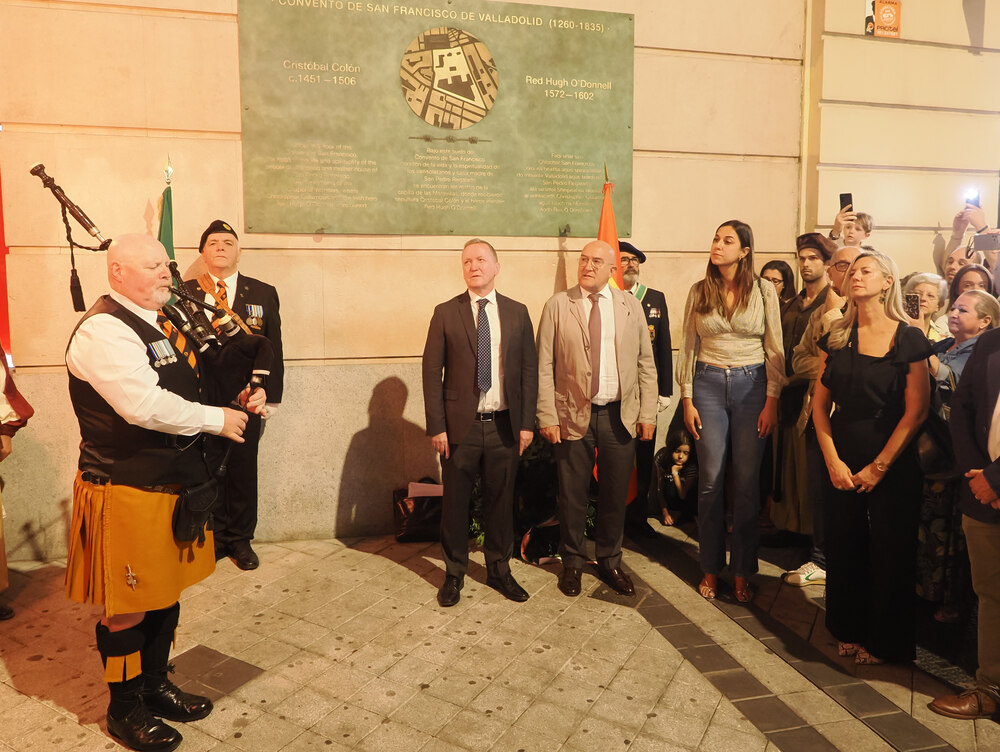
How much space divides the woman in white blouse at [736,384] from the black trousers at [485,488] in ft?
3.87

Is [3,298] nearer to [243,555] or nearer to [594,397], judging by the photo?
[243,555]

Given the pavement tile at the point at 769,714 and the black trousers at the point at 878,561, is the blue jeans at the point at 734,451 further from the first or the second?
the pavement tile at the point at 769,714

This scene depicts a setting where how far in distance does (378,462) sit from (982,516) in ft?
13.2

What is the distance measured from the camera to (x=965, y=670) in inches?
150

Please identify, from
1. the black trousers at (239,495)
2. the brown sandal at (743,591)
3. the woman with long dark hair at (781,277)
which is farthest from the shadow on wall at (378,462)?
the woman with long dark hair at (781,277)

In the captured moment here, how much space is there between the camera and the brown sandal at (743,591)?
470 cm

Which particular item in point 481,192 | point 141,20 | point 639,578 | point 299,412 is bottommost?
point 639,578

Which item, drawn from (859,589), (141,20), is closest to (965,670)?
(859,589)

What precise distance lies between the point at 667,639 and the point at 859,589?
3.36 ft

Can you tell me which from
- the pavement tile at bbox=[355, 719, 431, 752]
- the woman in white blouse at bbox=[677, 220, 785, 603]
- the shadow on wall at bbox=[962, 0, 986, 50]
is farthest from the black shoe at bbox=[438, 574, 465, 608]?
the shadow on wall at bbox=[962, 0, 986, 50]

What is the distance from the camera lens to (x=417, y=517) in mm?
5738

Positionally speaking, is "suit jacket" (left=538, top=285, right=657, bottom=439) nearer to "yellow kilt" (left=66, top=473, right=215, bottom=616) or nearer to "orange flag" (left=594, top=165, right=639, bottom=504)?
"orange flag" (left=594, top=165, right=639, bottom=504)

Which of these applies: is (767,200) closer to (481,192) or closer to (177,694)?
(481,192)

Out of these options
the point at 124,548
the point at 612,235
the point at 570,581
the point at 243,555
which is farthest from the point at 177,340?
the point at 612,235
